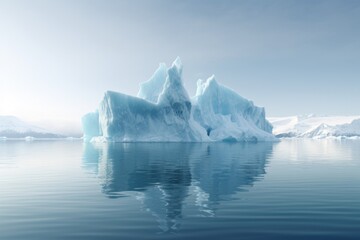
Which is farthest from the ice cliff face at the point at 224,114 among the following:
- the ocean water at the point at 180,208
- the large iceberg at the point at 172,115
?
the ocean water at the point at 180,208

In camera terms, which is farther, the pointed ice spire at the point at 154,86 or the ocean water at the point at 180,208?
the pointed ice spire at the point at 154,86

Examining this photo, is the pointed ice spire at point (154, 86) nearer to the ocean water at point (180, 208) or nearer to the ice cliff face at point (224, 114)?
the ice cliff face at point (224, 114)

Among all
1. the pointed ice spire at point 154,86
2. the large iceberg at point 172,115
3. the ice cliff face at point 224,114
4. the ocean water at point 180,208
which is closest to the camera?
the ocean water at point 180,208

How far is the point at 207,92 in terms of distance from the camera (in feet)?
272

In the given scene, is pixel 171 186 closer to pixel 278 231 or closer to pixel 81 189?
pixel 81 189

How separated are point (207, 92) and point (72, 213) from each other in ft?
245

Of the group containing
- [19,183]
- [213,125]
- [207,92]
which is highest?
[207,92]

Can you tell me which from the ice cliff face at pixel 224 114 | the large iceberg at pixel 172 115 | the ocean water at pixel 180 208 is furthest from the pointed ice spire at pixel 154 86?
the ocean water at pixel 180 208

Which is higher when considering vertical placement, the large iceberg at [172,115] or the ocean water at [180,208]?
the large iceberg at [172,115]

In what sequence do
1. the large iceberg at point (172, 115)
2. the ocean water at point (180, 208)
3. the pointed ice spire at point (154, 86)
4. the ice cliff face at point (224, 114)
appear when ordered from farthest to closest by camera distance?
the ice cliff face at point (224, 114) < the pointed ice spire at point (154, 86) < the large iceberg at point (172, 115) < the ocean water at point (180, 208)

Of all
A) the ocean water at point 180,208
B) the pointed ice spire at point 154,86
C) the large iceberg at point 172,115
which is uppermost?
the pointed ice spire at point 154,86

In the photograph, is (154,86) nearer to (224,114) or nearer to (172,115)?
(172,115)

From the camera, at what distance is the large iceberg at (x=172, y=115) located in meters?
67.2

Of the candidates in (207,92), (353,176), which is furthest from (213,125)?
(353,176)
